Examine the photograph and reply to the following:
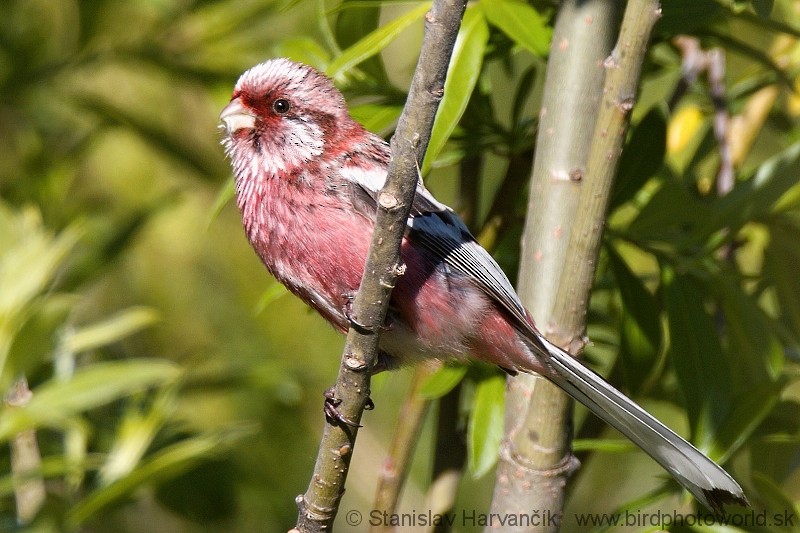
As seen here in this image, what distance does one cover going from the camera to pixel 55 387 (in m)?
3.43

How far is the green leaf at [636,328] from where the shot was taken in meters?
3.28

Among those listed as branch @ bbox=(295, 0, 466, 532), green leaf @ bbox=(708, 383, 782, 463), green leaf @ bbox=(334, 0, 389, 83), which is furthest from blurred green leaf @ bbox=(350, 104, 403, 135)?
green leaf @ bbox=(708, 383, 782, 463)

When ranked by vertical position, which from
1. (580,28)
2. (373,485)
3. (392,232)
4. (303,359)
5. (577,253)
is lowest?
(373,485)

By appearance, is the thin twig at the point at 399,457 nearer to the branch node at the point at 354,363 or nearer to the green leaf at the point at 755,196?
the branch node at the point at 354,363

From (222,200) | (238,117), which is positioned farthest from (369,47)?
(222,200)

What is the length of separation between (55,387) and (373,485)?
2.43 metres

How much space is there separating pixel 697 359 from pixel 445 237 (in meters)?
0.94

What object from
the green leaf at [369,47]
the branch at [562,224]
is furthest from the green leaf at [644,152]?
the green leaf at [369,47]

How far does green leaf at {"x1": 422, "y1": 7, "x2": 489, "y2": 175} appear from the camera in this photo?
284 cm

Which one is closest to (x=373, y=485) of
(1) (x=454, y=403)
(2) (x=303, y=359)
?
(2) (x=303, y=359)

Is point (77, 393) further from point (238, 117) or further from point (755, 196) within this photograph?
point (755, 196)

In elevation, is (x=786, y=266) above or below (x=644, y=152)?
below

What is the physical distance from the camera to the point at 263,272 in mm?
5777

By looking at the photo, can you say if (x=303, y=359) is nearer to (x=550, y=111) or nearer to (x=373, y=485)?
(x=373, y=485)
